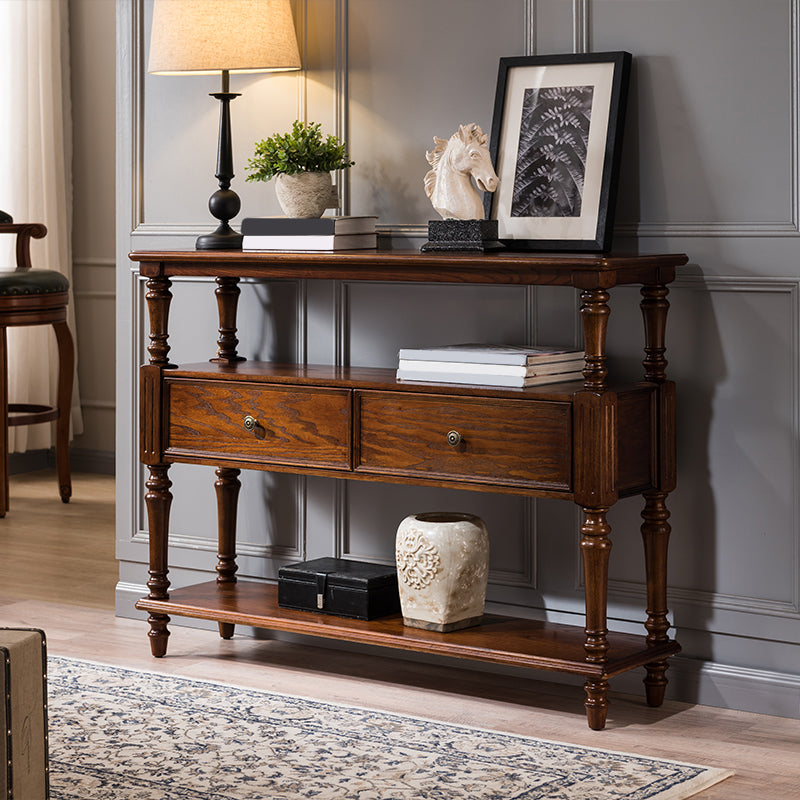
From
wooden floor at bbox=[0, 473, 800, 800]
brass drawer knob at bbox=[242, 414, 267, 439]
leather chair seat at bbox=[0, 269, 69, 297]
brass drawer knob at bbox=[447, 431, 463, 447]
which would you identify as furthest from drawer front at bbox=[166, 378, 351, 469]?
leather chair seat at bbox=[0, 269, 69, 297]

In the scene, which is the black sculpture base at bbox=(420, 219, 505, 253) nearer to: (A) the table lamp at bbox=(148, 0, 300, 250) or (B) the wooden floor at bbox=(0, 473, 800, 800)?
(A) the table lamp at bbox=(148, 0, 300, 250)

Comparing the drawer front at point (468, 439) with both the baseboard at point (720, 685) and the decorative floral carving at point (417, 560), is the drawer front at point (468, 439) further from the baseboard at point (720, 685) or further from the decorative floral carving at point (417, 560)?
the baseboard at point (720, 685)

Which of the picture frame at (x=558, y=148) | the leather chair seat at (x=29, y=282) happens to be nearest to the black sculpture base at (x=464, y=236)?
the picture frame at (x=558, y=148)

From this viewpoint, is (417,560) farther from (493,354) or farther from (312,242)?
(312,242)

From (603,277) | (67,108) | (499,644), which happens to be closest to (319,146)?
(603,277)

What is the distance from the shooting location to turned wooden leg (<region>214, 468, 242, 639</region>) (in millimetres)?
3400

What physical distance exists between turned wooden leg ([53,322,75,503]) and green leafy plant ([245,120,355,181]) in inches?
86.6

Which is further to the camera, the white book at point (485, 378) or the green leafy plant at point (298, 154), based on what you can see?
the green leafy plant at point (298, 154)

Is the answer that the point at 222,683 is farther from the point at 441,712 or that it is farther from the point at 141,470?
the point at 141,470

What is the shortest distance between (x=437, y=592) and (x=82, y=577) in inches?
60.8

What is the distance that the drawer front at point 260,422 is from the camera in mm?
2896

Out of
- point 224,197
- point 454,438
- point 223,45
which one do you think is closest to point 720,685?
point 454,438

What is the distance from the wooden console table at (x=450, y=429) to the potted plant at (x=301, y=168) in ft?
0.69

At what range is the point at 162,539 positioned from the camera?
10.6 feet
